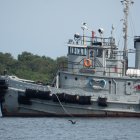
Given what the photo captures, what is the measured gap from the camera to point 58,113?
6356cm

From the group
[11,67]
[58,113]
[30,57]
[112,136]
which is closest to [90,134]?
[112,136]

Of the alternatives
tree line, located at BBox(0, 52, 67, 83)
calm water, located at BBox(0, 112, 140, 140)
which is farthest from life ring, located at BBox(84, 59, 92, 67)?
tree line, located at BBox(0, 52, 67, 83)

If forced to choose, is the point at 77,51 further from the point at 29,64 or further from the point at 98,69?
the point at 29,64

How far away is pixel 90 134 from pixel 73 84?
9595 millimetres

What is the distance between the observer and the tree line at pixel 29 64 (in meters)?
113

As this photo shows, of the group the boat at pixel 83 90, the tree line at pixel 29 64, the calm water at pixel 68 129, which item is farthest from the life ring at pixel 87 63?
the tree line at pixel 29 64

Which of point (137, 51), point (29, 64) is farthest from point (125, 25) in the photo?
point (29, 64)

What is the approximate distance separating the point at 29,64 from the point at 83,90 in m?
61.3

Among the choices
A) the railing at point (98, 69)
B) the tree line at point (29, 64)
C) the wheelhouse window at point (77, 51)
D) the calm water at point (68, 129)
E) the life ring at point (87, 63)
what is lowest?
the calm water at point (68, 129)

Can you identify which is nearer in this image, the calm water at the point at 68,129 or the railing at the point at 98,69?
the calm water at the point at 68,129

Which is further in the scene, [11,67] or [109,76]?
[11,67]

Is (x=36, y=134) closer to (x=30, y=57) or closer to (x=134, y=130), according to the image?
(x=134, y=130)

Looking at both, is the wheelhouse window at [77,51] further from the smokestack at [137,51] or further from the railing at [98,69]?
the smokestack at [137,51]

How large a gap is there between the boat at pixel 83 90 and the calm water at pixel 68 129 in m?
1.10
